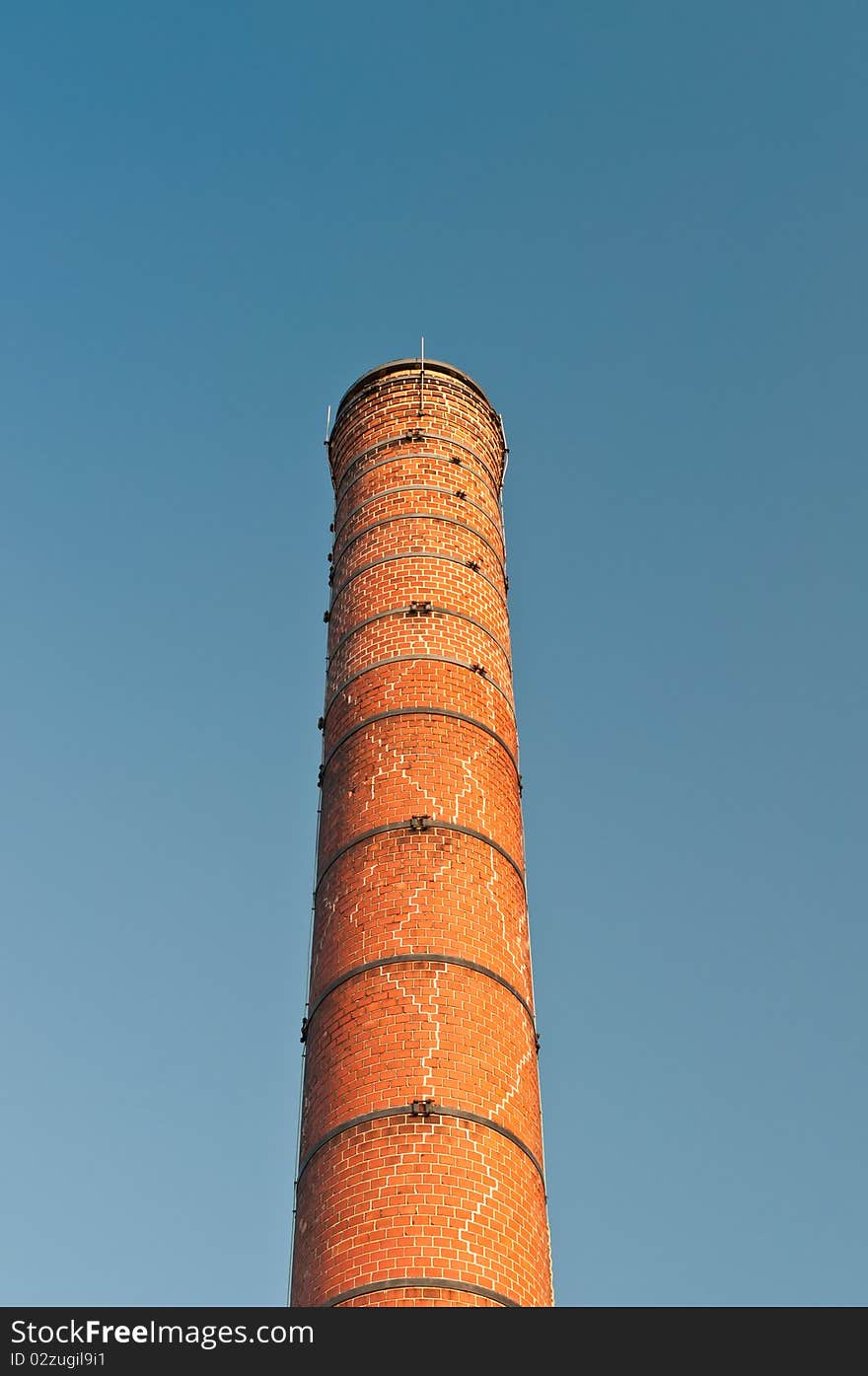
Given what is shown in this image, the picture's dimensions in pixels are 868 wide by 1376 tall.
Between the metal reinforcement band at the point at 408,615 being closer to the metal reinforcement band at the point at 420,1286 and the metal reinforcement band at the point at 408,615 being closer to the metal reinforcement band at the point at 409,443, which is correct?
the metal reinforcement band at the point at 409,443

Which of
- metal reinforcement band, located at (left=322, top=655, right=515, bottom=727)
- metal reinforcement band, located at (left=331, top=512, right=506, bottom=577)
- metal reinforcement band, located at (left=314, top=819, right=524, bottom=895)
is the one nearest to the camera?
metal reinforcement band, located at (left=314, top=819, right=524, bottom=895)

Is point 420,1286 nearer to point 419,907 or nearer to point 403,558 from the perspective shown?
point 419,907

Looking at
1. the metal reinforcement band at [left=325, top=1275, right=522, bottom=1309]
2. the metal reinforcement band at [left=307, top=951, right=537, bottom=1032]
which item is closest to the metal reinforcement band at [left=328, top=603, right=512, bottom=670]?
the metal reinforcement band at [left=307, top=951, right=537, bottom=1032]

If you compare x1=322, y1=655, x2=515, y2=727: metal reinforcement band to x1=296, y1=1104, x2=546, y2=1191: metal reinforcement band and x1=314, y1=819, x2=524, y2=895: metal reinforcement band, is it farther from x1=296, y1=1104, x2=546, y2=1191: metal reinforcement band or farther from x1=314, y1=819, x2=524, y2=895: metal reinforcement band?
x1=296, y1=1104, x2=546, y2=1191: metal reinforcement band

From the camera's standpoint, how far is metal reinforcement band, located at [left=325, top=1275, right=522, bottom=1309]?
355 inches

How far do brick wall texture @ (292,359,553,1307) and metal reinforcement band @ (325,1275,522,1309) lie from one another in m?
0.01

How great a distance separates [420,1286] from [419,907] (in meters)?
2.79

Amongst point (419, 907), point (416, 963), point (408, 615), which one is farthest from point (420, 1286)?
point (408, 615)

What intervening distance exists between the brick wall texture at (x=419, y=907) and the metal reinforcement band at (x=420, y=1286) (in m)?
0.01

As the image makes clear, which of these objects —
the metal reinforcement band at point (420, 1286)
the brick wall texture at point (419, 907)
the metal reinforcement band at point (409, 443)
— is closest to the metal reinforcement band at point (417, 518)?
the brick wall texture at point (419, 907)

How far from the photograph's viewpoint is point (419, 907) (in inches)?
428
